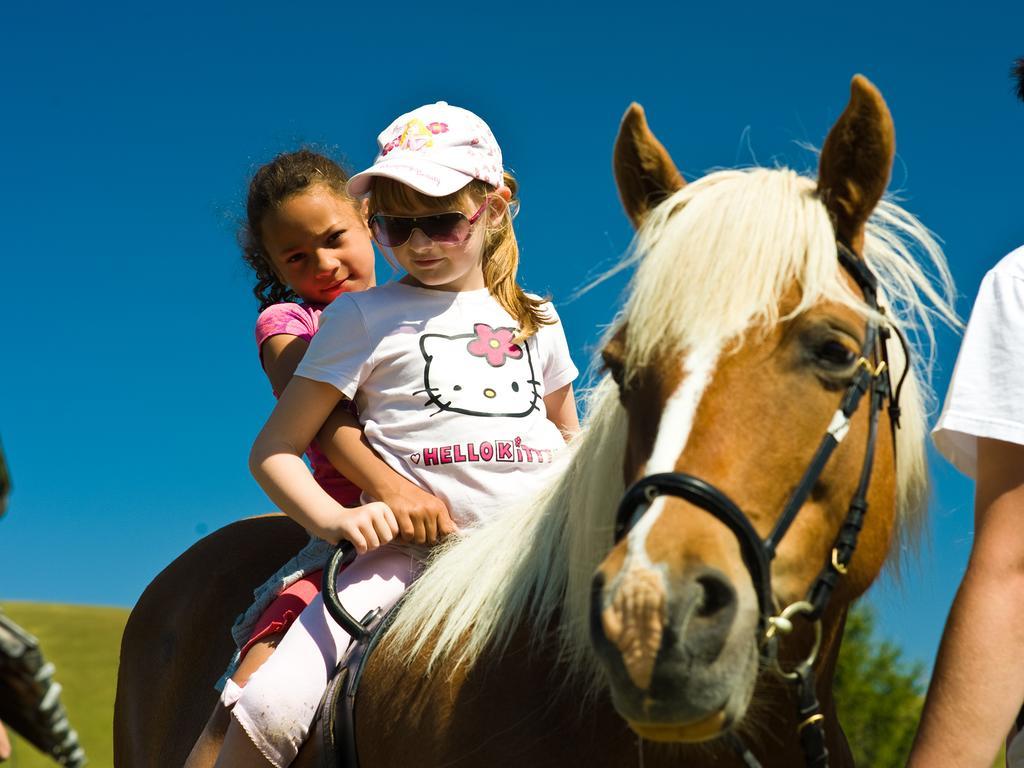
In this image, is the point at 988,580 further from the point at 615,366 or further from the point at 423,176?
the point at 423,176

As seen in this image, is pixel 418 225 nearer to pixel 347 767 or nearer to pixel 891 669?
pixel 347 767

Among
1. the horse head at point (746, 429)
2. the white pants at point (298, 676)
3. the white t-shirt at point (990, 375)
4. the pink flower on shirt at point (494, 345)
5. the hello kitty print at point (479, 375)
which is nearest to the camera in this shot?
the horse head at point (746, 429)

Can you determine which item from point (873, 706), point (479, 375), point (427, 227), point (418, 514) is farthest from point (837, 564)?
point (873, 706)

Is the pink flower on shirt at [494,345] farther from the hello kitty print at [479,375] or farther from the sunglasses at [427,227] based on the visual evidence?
the sunglasses at [427,227]

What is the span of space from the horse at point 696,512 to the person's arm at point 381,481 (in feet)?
0.57

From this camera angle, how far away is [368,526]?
10.3ft

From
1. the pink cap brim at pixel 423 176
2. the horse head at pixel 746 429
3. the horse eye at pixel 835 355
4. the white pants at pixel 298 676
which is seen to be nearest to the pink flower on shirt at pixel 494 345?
the pink cap brim at pixel 423 176

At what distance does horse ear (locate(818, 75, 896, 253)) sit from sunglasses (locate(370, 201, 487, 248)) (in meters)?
1.41

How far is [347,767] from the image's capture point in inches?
117

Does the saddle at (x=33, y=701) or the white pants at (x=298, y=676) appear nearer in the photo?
the saddle at (x=33, y=701)

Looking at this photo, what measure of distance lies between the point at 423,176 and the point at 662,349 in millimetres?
1520

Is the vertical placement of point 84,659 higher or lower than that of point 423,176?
lower

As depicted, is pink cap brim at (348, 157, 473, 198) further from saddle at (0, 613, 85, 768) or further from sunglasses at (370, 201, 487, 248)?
saddle at (0, 613, 85, 768)

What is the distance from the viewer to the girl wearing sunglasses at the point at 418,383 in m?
3.13
